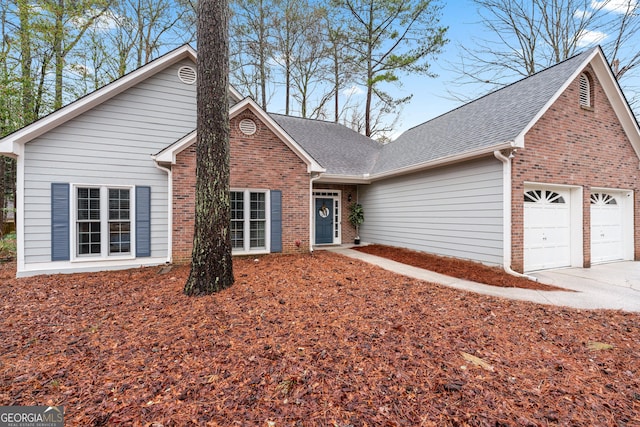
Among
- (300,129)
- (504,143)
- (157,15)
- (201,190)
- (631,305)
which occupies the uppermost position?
(157,15)

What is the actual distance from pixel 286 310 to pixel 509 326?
295 centimetres

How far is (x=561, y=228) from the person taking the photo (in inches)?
306

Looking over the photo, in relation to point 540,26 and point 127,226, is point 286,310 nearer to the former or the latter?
point 127,226

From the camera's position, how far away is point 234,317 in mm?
3678

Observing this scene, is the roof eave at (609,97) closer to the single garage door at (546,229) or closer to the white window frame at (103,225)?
the single garage door at (546,229)

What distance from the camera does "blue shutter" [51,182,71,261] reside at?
21.8ft

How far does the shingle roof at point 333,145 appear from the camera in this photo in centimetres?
1151

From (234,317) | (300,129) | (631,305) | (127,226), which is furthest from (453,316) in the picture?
(300,129)

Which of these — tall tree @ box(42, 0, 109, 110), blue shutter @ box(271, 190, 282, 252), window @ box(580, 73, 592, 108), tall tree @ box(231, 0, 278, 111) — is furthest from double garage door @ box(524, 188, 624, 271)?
tall tree @ box(42, 0, 109, 110)

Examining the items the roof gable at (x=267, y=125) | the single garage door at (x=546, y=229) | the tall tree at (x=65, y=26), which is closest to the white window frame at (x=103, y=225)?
the roof gable at (x=267, y=125)

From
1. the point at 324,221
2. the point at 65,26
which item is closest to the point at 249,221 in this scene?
the point at 324,221

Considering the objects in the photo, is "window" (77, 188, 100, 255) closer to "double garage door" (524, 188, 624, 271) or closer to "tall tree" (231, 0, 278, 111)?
"double garage door" (524, 188, 624, 271)

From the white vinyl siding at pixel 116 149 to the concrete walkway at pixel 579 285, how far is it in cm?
665

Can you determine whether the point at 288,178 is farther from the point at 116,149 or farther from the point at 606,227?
the point at 606,227
